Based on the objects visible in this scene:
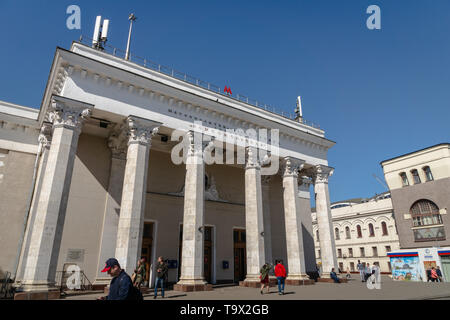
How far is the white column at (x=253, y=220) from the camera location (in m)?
18.0

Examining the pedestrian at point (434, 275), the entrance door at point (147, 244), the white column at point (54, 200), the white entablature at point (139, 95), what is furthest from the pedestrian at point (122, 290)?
the pedestrian at point (434, 275)

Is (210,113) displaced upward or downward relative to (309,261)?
upward

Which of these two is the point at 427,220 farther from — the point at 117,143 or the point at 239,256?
the point at 117,143

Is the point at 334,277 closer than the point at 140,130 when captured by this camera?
No

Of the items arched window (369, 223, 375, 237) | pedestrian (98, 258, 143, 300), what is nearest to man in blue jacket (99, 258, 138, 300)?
pedestrian (98, 258, 143, 300)

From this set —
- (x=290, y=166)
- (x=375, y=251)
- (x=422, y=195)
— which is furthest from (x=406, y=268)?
(x=375, y=251)

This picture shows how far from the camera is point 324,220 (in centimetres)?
2255

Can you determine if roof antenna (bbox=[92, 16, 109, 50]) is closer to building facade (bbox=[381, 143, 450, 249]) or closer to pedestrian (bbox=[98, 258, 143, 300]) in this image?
pedestrian (bbox=[98, 258, 143, 300])

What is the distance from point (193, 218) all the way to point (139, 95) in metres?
7.49

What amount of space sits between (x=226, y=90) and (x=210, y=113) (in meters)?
4.05

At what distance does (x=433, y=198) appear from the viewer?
32125 mm

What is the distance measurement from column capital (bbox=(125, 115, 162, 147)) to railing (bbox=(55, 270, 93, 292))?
7.73 m
